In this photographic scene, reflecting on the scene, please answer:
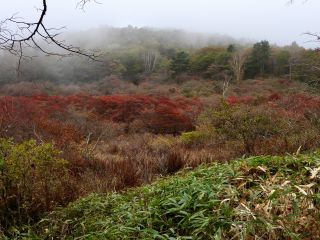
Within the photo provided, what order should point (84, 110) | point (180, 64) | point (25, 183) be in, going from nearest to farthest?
point (25, 183)
point (84, 110)
point (180, 64)

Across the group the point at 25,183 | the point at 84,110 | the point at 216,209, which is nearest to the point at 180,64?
the point at 84,110

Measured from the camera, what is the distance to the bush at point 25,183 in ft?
12.0

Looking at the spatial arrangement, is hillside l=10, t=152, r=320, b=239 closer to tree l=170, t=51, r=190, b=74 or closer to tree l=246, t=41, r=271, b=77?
tree l=246, t=41, r=271, b=77

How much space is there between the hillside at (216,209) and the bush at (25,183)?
0.26 m

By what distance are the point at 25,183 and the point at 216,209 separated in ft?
6.06

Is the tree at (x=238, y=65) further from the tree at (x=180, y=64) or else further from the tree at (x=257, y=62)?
the tree at (x=180, y=64)

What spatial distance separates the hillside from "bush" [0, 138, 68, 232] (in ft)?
0.86

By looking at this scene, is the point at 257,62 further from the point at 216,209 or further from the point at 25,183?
the point at 216,209

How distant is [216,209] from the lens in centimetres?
289

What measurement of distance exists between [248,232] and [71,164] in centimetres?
429

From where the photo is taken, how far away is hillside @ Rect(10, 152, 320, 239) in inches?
104

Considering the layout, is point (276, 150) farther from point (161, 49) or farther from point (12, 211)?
point (161, 49)

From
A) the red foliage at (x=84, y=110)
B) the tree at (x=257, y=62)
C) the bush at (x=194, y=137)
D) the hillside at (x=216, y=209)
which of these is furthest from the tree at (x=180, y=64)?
the hillside at (x=216, y=209)

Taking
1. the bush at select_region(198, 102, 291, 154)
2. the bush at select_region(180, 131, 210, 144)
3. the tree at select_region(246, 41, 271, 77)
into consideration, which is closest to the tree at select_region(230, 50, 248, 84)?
the tree at select_region(246, 41, 271, 77)
